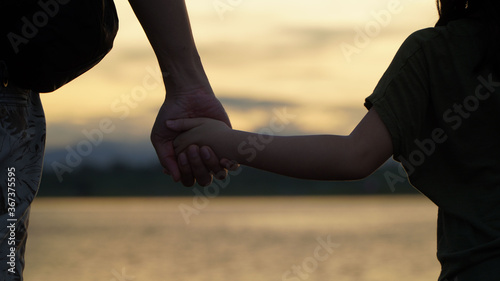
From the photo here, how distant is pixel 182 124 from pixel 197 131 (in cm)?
14

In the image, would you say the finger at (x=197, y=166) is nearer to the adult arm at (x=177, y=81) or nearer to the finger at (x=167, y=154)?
the adult arm at (x=177, y=81)

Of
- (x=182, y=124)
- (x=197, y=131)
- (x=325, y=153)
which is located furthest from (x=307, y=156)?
(x=182, y=124)

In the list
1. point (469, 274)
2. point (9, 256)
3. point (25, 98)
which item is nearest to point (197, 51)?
point (25, 98)

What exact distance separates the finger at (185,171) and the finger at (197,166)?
28 millimetres

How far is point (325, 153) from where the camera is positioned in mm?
1738

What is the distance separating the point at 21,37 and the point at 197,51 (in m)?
0.89

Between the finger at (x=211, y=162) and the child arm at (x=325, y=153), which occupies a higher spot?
the child arm at (x=325, y=153)

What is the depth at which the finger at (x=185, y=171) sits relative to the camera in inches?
98.3

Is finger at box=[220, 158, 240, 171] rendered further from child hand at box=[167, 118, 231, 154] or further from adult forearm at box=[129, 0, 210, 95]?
adult forearm at box=[129, 0, 210, 95]

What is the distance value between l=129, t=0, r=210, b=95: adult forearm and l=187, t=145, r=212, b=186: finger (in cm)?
31

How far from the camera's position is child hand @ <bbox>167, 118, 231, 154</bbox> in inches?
87.9

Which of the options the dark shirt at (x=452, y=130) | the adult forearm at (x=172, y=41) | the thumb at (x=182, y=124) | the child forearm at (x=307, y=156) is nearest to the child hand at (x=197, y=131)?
the thumb at (x=182, y=124)

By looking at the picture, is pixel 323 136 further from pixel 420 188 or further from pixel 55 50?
pixel 55 50

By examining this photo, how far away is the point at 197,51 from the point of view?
250 cm
